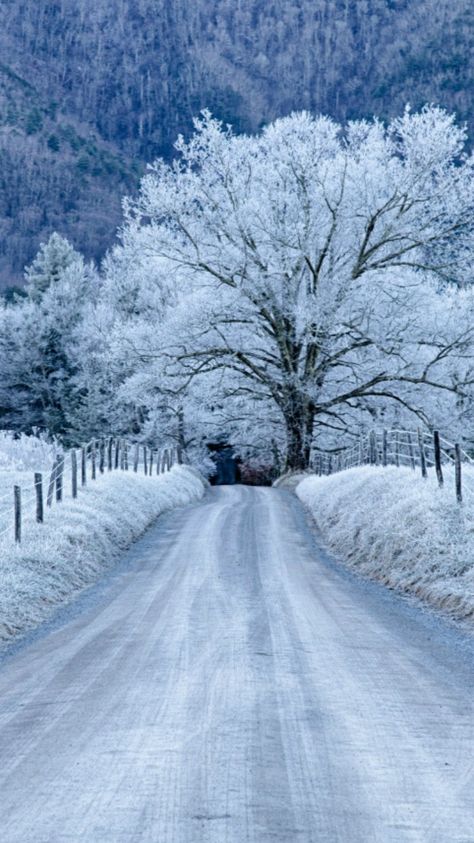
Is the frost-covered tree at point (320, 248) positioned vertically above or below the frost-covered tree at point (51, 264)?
below

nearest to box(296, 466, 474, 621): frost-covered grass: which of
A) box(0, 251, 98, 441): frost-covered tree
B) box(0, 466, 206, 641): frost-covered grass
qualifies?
box(0, 466, 206, 641): frost-covered grass

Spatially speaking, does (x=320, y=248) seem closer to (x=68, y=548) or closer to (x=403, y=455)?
(x=403, y=455)

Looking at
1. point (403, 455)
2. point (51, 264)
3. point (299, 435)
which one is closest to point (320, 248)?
point (299, 435)

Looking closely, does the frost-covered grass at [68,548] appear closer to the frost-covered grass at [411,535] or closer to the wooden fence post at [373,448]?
the frost-covered grass at [411,535]

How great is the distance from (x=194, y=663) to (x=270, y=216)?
26.1 metres

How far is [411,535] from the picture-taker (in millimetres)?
14039

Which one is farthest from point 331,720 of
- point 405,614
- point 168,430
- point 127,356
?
point 168,430

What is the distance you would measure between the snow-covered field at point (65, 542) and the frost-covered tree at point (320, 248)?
988 centimetres

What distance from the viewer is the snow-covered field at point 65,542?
12016 mm

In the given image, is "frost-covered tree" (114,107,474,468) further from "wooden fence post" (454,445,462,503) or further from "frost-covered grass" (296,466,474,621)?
"wooden fence post" (454,445,462,503)

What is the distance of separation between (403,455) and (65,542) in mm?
7080

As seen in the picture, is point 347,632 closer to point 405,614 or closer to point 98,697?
point 405,614

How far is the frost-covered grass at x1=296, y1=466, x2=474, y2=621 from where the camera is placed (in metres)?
12.0

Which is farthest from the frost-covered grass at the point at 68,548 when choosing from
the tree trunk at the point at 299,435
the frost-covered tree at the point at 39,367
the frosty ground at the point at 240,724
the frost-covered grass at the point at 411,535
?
the frost-covered tree at the point at 39,367
